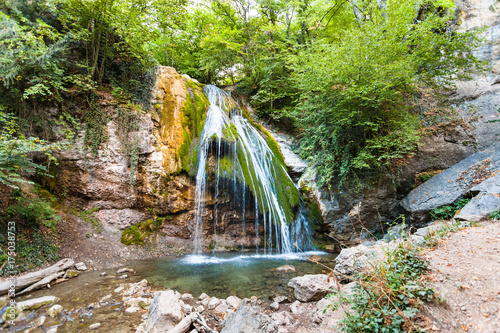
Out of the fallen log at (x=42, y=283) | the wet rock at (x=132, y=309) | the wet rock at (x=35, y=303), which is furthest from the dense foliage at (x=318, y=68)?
the wet rock at (x=132, y=309)

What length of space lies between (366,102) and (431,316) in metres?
6.75

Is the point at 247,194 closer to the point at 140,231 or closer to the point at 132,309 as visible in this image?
the point at 140,231

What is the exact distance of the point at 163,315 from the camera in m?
2.91

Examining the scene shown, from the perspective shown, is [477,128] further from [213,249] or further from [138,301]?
[138,301]

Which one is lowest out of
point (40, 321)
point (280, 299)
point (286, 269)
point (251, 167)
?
point (286, 269)

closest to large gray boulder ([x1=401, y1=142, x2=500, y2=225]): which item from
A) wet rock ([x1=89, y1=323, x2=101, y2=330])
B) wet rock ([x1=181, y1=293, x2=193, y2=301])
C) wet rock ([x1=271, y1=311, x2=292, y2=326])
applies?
wet rock ([x1=271, y1=311, x2=292, y2=326])

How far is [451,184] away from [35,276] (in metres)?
11.2

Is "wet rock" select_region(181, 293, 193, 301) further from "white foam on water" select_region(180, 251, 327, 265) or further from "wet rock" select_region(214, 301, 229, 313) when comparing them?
"white foam on water" select_region(180, 251, 327, 265)

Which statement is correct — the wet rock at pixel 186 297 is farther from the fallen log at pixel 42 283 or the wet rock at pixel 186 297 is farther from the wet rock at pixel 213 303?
the fallen log at pixel 42 283

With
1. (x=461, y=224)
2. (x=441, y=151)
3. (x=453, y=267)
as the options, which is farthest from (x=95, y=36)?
(x=441, y=151)

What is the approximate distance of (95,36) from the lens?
776 cm

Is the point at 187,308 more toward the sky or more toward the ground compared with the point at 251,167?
more toward the ground

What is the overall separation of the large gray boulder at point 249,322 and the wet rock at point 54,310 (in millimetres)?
2777

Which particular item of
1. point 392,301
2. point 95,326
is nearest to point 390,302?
point 392,301
